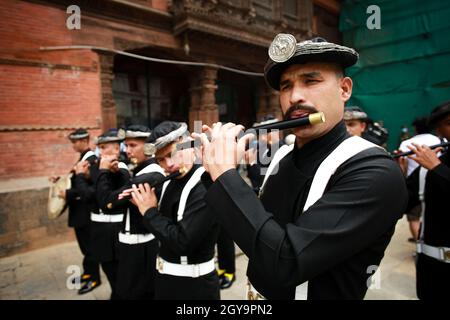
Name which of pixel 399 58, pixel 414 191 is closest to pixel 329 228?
pixel 414 191

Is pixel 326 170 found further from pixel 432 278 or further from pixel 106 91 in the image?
pixel 106 91

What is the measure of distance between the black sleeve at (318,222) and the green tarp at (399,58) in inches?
400

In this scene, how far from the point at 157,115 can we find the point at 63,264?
15.9 ft

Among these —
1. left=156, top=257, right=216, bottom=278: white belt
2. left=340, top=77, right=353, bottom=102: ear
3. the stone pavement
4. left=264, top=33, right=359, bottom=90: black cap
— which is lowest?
the stone pavement

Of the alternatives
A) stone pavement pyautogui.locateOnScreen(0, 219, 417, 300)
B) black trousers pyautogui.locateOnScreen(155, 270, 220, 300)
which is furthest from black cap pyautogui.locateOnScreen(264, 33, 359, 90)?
stone pavement pyautogui.locateOnScreen(0, 219, 417, 300)

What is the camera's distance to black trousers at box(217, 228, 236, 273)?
396cm

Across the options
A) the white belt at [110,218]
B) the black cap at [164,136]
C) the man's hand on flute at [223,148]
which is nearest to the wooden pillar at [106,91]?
the white belt at [110,218]

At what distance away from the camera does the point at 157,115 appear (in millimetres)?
8281

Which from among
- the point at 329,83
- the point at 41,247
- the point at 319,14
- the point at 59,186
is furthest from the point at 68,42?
the point at 319,14

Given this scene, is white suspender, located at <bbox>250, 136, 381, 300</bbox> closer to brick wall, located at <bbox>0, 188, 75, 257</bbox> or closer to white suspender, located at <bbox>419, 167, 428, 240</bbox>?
white suspender, located at <bbox>419, 167, 428, 240</bbox>

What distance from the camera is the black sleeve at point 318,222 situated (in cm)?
93

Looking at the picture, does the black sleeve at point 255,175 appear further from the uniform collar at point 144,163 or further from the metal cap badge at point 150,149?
the metal cap badge at point 150,149

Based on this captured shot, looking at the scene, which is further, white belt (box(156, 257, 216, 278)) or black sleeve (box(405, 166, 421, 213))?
black sleeve (box(405, 166, 421, 213))

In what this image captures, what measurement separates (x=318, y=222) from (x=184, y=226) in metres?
1.27
